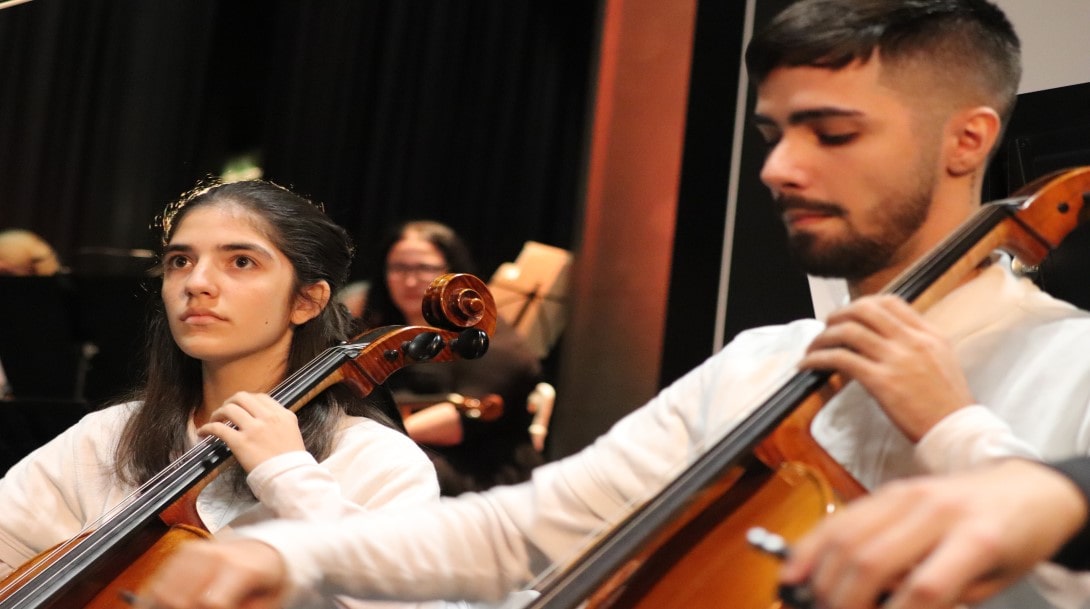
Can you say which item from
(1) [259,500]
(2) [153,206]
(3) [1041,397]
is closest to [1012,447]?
(3) [1041,397]

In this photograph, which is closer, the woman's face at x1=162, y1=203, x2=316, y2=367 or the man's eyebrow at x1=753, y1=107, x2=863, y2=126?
the man's eyebrow at x1=753, y1=107, x2=863, y2=126

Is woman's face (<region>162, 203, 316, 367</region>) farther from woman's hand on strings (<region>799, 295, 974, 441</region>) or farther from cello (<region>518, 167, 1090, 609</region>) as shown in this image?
woman's hand on strings (<region>799, 295, 974, 441</region>)

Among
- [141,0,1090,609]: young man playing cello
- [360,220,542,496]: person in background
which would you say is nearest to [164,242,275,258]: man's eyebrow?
[141,0,1090,609]: young man playing cello

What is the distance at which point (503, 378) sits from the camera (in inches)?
113

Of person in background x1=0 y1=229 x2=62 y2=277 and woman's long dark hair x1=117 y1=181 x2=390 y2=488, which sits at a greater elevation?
woman's long dark hair x1=117 y1=181 x2=390 y2=488

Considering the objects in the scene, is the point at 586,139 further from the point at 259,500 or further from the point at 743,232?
the point at 259,500

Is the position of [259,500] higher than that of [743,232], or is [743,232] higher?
[743,232]

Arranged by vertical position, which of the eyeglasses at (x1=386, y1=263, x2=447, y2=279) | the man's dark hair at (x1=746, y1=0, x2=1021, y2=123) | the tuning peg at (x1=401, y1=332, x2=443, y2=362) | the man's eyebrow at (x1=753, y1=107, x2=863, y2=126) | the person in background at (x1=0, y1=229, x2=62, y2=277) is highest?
the man's dark hair at (x1=746, y1=0, x2=1021, y2=123)

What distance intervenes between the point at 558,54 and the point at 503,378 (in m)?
2.28

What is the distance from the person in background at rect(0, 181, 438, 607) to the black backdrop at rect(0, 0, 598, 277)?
277cm

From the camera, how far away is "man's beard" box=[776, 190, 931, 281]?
44.1 inches

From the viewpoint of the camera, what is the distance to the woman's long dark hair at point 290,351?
5.93 feet

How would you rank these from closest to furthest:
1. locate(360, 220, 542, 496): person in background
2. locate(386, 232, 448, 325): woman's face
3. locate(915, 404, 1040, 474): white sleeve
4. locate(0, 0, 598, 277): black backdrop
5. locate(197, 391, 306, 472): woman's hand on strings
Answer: locate(915, 404, 1040, 474): white sleeve, locate(197, 391, 306, 472): woman's hand on strings, locate(360, 220, 542, 496): person in background, locate(386, 232, 448, 325): woman's face, locate(0, 0, 598, 277): black backdrop

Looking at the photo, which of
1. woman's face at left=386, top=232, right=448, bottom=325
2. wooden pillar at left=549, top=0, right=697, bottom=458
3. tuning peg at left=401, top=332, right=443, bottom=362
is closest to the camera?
tuning peg at left=401, top=332, right=443, bottom=362
